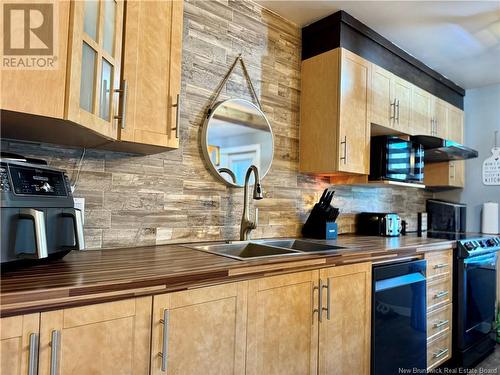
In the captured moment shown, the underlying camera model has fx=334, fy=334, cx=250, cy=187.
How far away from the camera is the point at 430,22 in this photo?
2.41 metres

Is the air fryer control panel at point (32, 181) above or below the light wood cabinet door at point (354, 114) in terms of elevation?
below

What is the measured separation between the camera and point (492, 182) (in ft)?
11.7

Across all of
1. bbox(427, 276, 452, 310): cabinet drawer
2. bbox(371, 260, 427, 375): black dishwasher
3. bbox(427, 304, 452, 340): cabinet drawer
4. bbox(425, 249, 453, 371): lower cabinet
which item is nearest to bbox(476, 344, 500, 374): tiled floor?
bbox(425, 249, 453, 371): lower cabinet

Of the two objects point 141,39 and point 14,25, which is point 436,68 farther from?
point 14,25

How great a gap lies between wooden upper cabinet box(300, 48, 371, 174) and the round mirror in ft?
1.14

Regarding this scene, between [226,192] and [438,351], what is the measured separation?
1.87 m

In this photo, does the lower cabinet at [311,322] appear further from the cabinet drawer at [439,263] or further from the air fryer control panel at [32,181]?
the air fryer control panel at [32,181]

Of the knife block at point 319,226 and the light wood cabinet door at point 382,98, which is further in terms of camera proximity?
the light wood cabinet door at point 382,98

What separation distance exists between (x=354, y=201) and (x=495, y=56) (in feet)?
5.85

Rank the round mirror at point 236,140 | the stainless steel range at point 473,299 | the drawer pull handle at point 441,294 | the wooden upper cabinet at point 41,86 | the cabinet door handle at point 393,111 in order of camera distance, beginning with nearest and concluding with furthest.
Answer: the wooden upper cabinet at point 41,86
the round mirror at point 236,140
the drawer pull handle at point 441,294
the stainless steel range at point 473,299
the cabinet door handle at point 393,111

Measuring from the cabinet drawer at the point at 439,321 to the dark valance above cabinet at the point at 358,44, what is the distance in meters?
1.88

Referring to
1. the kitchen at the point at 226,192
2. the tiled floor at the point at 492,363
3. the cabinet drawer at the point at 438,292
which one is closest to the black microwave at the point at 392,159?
the kitchen at the point at 226,192

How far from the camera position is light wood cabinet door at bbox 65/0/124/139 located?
1045mm

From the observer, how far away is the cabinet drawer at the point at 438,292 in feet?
7.48
